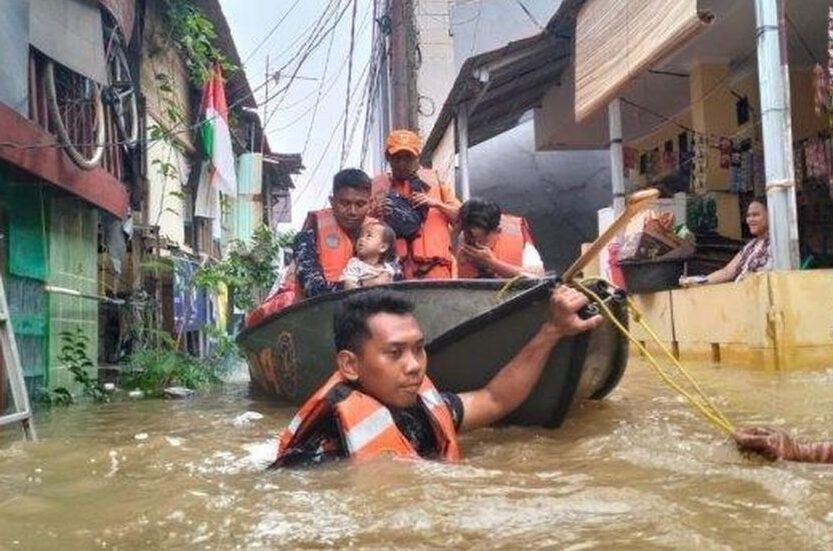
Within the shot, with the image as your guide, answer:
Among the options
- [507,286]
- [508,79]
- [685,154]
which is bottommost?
[507,286]

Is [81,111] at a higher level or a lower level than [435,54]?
lower

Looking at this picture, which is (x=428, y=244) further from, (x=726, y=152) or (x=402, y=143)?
(x=726, y=152)

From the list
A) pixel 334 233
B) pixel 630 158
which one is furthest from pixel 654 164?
pixel 334 233

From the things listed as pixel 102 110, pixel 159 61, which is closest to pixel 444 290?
pixel 102 110

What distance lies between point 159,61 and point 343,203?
8.31m

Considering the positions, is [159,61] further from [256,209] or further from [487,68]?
[256,209]

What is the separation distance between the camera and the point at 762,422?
14.7ft

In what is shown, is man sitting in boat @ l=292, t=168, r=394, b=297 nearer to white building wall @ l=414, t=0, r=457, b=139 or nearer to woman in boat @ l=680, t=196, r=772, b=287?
woman in boat @ l=680, t=196, r=772, b=287

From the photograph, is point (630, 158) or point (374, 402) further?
point (630, 158)

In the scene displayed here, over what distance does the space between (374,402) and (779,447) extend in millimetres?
1443

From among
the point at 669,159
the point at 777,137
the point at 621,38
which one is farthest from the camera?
the point at 669,159

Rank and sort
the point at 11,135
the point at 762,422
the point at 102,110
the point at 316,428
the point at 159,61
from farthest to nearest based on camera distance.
→ the point at 159,61 < the point at 102,110 < the point at 11,135 < the point at 762,422 < the point at 316,428

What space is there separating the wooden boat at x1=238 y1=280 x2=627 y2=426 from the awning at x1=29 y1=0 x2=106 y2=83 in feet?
9.50

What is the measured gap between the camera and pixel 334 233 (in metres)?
5.77
